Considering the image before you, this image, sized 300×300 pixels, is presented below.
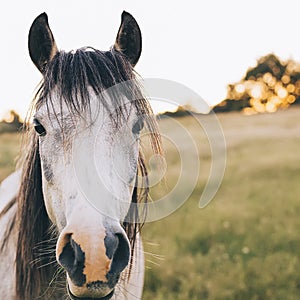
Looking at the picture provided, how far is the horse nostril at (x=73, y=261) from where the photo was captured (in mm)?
1909

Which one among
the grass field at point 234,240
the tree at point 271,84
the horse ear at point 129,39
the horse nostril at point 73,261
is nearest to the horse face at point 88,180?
the horse nostril at point 73,261

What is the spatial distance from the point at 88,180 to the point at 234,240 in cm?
482

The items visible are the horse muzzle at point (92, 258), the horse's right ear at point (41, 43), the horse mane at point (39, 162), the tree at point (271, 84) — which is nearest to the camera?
the horse muzzle at point (92, 258)

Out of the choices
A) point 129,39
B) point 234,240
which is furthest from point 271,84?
point 129,39

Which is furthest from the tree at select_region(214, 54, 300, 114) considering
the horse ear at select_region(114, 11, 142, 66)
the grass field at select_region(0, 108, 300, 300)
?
the horse ear at select_region(114, 11, 142, 66)

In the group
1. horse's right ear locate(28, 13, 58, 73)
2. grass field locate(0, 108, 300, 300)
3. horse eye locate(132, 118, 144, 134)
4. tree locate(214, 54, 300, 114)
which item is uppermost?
tree locate(214, 54, 300, 114)

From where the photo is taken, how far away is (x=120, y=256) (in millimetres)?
1994

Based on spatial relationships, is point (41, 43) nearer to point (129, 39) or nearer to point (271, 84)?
point (129, 39)

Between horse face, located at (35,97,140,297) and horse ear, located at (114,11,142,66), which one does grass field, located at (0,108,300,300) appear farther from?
horse ear, located at (114,11,142,66)

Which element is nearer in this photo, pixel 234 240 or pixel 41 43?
pixel 41 43

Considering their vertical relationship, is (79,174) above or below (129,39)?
below

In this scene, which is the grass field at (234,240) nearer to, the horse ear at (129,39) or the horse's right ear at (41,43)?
the horse ear at (129,39)

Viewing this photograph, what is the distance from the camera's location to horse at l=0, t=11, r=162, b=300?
1.95 m

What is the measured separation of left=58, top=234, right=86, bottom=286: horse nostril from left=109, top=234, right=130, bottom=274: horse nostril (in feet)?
0.39
